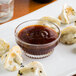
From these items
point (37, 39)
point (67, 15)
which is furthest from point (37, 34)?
point (67, 15)

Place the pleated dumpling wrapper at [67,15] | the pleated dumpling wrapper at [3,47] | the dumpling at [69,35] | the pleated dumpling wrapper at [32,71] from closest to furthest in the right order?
the pleated dumpling wrapper at [32,71] < the pleated dumpling wrapper at [3,47] < the dumpling at [69,35] < the pleated dumpling wrapper at [67,15]

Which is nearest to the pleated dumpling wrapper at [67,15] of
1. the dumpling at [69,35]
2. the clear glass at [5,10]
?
the dumpling at [69,35]

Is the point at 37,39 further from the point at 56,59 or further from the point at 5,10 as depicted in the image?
the point at 5,10

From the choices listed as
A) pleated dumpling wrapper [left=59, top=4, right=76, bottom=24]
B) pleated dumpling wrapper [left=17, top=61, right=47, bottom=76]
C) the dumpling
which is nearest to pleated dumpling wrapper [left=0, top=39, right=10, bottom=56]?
pleated dumpling wrapper [left=17, top=61, right=47, bottom=76]

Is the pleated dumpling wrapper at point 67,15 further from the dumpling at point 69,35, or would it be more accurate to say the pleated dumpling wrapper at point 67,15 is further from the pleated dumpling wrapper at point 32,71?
the pleated dumpling wrapper at point 32,71

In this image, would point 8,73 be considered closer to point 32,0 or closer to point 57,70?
point 57,70
